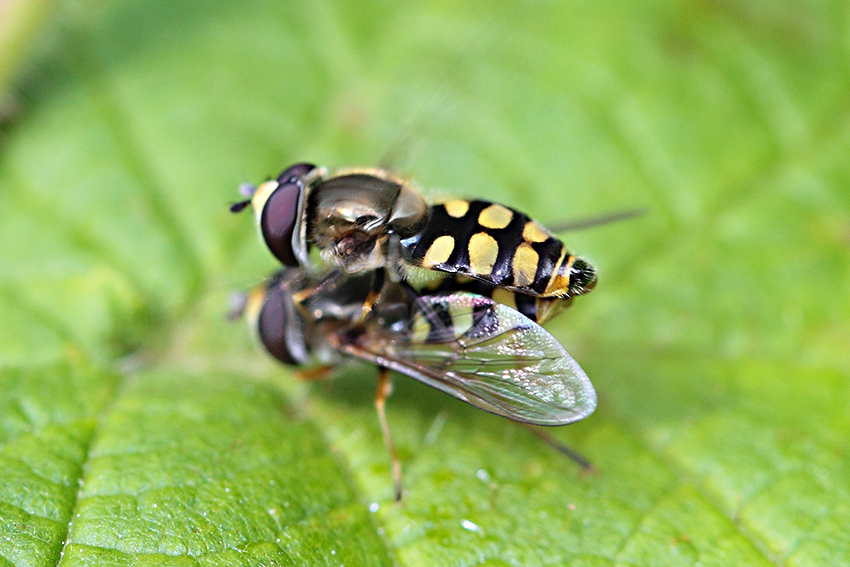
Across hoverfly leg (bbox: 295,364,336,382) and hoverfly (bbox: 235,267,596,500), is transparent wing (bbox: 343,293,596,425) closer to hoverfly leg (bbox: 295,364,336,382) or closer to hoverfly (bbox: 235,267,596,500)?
hoverfly (bbox: 235,267,596,500)

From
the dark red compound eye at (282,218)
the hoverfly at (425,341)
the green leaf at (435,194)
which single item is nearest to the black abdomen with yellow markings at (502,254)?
the hoverfly at (425,341)

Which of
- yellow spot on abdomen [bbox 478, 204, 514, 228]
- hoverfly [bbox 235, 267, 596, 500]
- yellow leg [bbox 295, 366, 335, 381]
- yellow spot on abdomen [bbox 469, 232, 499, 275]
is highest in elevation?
yellow spot on abdomen [bbox 478, 204, 514, 228]

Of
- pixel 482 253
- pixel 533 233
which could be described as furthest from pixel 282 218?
pixel 533 233

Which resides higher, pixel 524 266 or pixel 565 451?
pixel 524 266

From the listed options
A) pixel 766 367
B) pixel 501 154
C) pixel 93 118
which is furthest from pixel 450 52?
pixel 766 367

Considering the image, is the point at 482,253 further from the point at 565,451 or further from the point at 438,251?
the point at 565,451

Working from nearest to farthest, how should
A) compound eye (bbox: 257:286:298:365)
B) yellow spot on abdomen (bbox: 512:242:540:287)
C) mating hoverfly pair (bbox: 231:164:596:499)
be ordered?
mating hoverfly pair (bbox: 231:164:596:499) → yellow spot on abdomen (bbox: 512:242:540:287) → compound eye (bbox: 257:286:298:365)

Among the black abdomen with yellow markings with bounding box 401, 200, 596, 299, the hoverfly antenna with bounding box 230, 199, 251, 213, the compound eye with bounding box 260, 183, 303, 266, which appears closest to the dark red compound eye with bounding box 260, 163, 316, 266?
the compound eye with bounding box 260, 183, 303, 266
